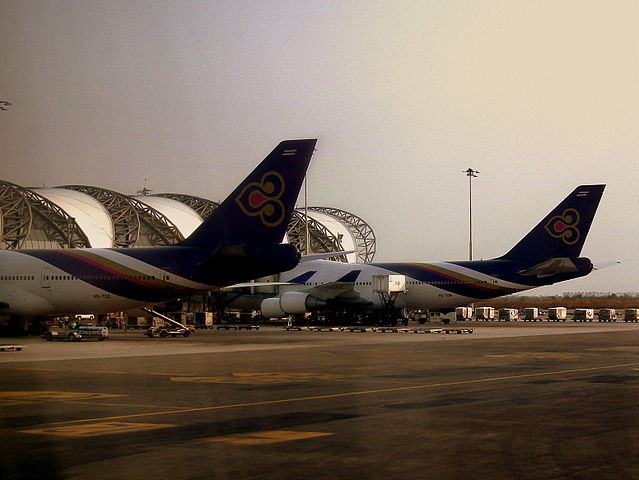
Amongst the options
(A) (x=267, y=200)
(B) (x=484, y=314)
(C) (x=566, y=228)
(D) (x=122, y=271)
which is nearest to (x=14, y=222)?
(D) (x=122, y=271)

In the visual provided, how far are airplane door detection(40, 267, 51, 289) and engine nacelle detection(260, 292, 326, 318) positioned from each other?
22.2m

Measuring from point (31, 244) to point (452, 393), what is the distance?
51469 millimetres

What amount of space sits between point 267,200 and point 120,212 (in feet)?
161

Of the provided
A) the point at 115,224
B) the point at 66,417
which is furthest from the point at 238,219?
the point at 115,224

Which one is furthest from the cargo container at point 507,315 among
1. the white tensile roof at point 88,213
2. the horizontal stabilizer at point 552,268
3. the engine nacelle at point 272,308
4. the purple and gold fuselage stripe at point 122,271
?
the purple and gold fuselage stripe at point 122,271

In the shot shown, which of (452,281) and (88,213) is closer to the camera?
(452,281)

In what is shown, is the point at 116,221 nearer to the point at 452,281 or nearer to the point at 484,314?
the point at 452,281

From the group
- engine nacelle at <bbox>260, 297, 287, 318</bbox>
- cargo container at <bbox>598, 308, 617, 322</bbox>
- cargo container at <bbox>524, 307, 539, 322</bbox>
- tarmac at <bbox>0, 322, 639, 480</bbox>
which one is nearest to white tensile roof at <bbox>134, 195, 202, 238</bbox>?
engine nacelle at <bbox>260, 297, 287, 318</bbox>

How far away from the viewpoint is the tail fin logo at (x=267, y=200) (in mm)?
45156

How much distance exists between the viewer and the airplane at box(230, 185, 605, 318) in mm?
69500

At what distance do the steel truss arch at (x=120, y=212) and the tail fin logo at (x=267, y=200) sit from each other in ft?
155

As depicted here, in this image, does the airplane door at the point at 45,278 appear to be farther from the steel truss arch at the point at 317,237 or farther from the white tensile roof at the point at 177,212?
the steel truss arch at the point at 317,237

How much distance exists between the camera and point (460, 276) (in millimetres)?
72438

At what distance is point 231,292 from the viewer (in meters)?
78.6
